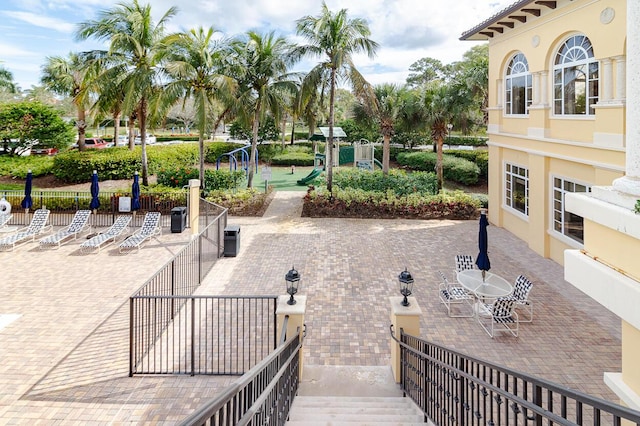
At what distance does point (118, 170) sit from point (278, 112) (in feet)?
33.6

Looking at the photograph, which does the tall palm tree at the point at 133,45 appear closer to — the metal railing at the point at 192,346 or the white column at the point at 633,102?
the metal railing at the point at 192,346

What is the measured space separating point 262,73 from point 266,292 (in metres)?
14.3

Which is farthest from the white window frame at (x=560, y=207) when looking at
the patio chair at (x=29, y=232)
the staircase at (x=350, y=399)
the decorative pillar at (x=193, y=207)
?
the patio chair at (x=29, y=232)

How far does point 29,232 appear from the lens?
15.6m

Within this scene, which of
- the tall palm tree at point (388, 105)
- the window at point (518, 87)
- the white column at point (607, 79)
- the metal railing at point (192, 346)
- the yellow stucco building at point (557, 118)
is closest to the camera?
the metal railing at point (192, 346)

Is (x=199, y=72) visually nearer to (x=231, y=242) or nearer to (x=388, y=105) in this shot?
(x=231, y=242)

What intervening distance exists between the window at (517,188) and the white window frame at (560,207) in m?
1.84

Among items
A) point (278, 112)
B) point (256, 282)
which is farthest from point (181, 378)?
point (278, 112)

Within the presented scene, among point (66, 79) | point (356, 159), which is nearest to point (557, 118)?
point (356, 159)

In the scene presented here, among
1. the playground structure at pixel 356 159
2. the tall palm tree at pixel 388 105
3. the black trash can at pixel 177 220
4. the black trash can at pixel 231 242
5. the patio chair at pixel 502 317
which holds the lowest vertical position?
the patio chair at pixel 502 317

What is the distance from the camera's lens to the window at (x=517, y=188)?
53.1 ft

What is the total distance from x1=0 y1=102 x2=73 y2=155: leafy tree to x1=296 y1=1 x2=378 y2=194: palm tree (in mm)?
20209

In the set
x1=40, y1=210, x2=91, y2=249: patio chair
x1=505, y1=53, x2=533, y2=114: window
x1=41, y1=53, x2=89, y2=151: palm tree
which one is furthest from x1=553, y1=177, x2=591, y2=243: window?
x1=41, y1=53, x2=89, y2=151: palm tree

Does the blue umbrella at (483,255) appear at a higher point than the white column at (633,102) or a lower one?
lower
